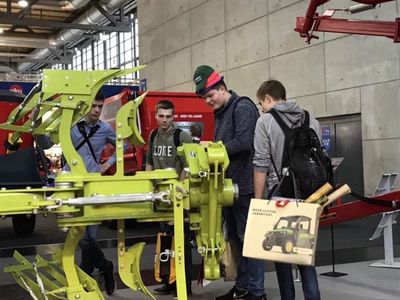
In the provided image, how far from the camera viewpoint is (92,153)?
14.7 ft

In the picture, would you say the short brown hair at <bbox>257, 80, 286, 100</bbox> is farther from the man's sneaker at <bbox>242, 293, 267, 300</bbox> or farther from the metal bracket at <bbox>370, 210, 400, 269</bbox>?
the metal bracket at <bbox>370, 210, 400, 269</bbox>

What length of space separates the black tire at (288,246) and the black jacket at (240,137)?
1.20 m

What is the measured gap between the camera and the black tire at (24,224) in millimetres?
8578

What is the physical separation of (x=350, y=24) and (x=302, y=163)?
267 centimetres

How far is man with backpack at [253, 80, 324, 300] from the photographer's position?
3.29 metres

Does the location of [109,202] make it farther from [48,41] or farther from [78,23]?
[48,41]

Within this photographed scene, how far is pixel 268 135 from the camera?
11.6ft

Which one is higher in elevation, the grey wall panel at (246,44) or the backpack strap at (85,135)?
the grey wall panel at (246,44)

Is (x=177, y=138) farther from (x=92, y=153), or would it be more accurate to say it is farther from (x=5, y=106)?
(x=5, y=106)

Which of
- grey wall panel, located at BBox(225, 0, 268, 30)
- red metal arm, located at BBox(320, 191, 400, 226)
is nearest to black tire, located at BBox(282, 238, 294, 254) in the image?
red metal arm, located at BBox(320, 191, 400, 226)

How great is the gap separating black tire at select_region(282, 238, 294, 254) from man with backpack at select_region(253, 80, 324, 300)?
47 centimetres

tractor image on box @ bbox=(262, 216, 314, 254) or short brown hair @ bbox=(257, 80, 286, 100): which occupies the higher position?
short brown hair @ bbox=(257, 80, 286, 100)

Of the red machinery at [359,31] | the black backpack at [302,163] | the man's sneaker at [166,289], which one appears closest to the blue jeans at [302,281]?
the black backpack at [302,163]

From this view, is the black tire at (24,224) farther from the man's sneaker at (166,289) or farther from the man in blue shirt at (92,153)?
the man's sneaker at (166,289)
